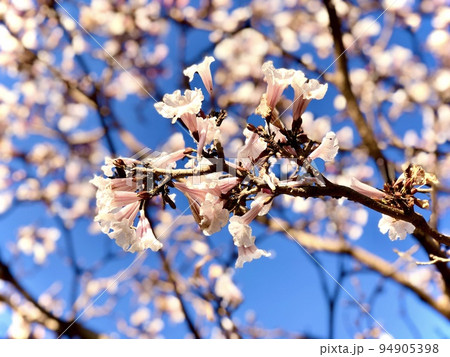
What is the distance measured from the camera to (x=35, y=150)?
5941mm

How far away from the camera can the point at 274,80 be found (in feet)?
3.66

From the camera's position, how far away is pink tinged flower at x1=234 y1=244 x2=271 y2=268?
3.86 ft

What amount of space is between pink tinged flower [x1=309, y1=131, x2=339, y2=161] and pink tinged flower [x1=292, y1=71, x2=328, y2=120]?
0.36 ft

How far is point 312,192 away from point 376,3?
4825 millimetres

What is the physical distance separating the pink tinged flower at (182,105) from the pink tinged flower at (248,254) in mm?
439

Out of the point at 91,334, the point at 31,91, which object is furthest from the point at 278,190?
the point at 31,91

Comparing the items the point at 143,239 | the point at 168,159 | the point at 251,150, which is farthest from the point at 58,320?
the point at 251,150

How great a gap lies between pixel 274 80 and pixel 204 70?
0.25 metres

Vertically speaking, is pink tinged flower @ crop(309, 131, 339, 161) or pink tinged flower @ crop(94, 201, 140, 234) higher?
pink tinged flower @ crop(309, 131, 339, 161)

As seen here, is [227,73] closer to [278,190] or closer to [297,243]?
[297,243]

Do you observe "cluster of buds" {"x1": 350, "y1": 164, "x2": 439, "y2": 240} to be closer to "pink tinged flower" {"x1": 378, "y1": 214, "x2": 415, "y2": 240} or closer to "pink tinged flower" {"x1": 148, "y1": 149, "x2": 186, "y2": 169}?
"pink tinged flower" {"x1": 378, "y1": 214, "x2": 415, "y2": 240}

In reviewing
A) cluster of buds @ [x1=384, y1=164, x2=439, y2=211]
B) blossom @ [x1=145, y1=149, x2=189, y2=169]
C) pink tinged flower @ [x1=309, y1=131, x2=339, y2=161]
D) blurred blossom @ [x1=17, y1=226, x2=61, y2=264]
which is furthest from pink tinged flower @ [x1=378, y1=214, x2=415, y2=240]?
blurred blossom @ [x1=17, y1=226, x2=61, y2=264]

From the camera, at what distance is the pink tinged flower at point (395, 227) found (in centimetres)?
115

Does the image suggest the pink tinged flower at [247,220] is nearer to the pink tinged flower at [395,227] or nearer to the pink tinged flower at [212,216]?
the pink tinged flower at [212,216]
